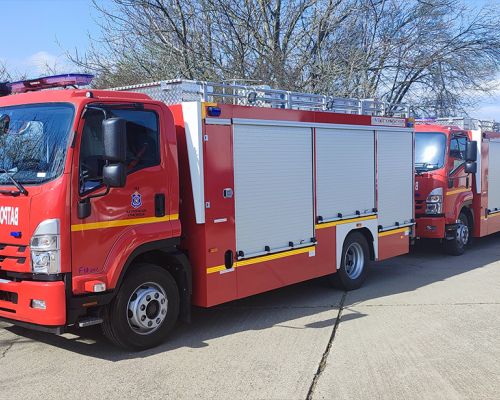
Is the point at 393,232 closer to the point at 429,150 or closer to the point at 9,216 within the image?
the point at 429,150

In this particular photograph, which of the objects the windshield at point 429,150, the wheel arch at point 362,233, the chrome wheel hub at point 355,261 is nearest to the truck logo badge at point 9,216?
the wheel arch at point 362,233

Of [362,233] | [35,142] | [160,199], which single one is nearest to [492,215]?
[362,233]

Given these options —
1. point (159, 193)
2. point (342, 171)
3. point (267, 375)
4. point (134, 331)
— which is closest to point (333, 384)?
point (267, 375)

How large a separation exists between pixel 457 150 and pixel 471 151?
0.92 ft

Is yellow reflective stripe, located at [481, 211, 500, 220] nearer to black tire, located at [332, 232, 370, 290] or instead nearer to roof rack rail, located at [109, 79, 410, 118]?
roof rack rail, located at [109, 79, 410, 118]

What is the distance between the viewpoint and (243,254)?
6453 mm

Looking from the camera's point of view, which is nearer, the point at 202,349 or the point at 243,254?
the point at 202,349

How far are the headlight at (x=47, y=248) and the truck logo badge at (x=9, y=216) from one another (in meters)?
0.31

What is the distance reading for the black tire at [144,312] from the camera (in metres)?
5.32

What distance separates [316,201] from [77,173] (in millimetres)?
3632

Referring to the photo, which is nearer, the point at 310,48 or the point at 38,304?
the point at 38,304

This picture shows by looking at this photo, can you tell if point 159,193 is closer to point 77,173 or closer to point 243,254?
point 77,173

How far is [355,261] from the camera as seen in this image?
8.72m

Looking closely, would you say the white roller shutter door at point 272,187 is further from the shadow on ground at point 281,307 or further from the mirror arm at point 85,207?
the mirror arm at point 85,207
